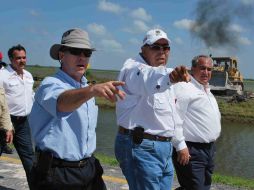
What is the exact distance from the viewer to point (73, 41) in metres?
2.82

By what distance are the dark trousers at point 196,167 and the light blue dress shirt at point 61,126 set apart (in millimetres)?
1692

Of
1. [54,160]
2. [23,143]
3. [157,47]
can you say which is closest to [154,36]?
[157,47]

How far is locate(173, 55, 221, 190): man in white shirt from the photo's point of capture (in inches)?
171

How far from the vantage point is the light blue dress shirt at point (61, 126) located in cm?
274

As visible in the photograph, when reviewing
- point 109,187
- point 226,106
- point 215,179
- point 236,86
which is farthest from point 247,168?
point 236,86

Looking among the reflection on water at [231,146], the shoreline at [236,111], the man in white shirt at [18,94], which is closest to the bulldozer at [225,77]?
the shoreline at [236,111]

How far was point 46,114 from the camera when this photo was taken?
276cm

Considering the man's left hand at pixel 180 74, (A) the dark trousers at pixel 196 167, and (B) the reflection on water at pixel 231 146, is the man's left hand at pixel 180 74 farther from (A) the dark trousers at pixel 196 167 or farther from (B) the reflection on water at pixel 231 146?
(B) the reflection on water at pixel 231 146

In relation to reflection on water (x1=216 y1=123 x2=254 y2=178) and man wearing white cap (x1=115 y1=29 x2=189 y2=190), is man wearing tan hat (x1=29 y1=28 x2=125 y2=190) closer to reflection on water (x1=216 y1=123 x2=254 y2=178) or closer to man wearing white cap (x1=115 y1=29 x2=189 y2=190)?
man wearing white cap (x1=115 y1=29 x2=189 y2=190)

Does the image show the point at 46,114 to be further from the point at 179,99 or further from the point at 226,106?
the point at 226,106

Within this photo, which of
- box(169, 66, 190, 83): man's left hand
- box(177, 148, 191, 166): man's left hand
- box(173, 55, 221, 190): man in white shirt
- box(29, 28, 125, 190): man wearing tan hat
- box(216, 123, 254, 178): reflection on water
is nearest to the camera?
box(169, 66, 190, 83): man's left hand

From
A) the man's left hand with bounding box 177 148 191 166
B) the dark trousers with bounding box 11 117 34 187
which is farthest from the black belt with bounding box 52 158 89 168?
the dark trousers with bounding box 11 117 34 187

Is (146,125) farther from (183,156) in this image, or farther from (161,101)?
(183,156)

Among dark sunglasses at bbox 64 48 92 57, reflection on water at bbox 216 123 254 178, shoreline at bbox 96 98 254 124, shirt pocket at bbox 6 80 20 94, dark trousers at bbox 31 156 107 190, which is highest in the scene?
dark sunglasses at bbox 64 48 92 57
